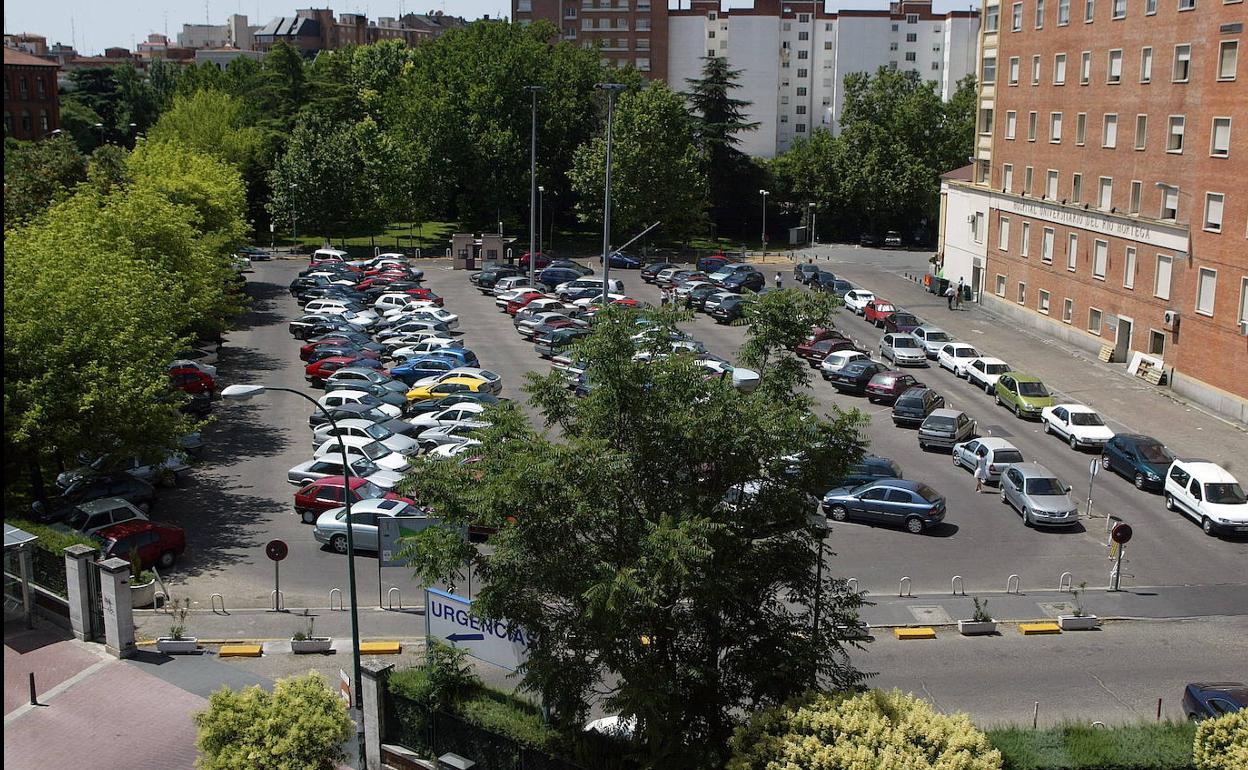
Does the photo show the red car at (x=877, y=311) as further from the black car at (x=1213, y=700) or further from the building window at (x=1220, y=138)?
the black car at (x=1213, y=700)

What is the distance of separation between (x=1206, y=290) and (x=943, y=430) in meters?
13.6

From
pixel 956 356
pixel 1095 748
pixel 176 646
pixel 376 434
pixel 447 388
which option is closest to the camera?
pixel 1095 748

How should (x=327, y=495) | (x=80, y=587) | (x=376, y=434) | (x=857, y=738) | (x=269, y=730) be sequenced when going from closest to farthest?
1. (x=857, y=738)
2. (x=269, y=730)
3. (x=80, y=587)
4. (x=327, y=495)
5. (x=376, y=434)

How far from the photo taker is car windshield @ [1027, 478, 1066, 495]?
32.0 meters

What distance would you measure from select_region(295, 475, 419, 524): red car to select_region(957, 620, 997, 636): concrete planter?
46.0 ft

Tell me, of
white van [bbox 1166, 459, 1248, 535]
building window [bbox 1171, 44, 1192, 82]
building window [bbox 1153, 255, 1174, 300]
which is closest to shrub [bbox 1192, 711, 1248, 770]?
white van [bbox 1166, 459, 1248, 535]

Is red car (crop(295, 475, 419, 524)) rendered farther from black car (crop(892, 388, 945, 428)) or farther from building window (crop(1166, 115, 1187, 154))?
building window (crop(1166, 115, 1187, 154))

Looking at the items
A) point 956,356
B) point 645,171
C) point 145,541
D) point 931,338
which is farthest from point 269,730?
point 645,171

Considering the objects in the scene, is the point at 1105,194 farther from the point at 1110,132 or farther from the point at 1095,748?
the point at 1095,748

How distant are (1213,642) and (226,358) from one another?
38806mm

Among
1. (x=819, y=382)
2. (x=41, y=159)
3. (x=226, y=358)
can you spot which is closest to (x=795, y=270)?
(x=819, y=382)

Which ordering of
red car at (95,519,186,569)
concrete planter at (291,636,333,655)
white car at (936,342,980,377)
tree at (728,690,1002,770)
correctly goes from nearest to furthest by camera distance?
1. tree at (728,690,1002,770)
2. concrete planter at (291,636,333,655)
3. red car at (95,519,186,569)
4. white car at (936,342,980,377)

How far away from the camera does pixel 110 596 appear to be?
73.4 ft

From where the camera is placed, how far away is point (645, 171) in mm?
74250
